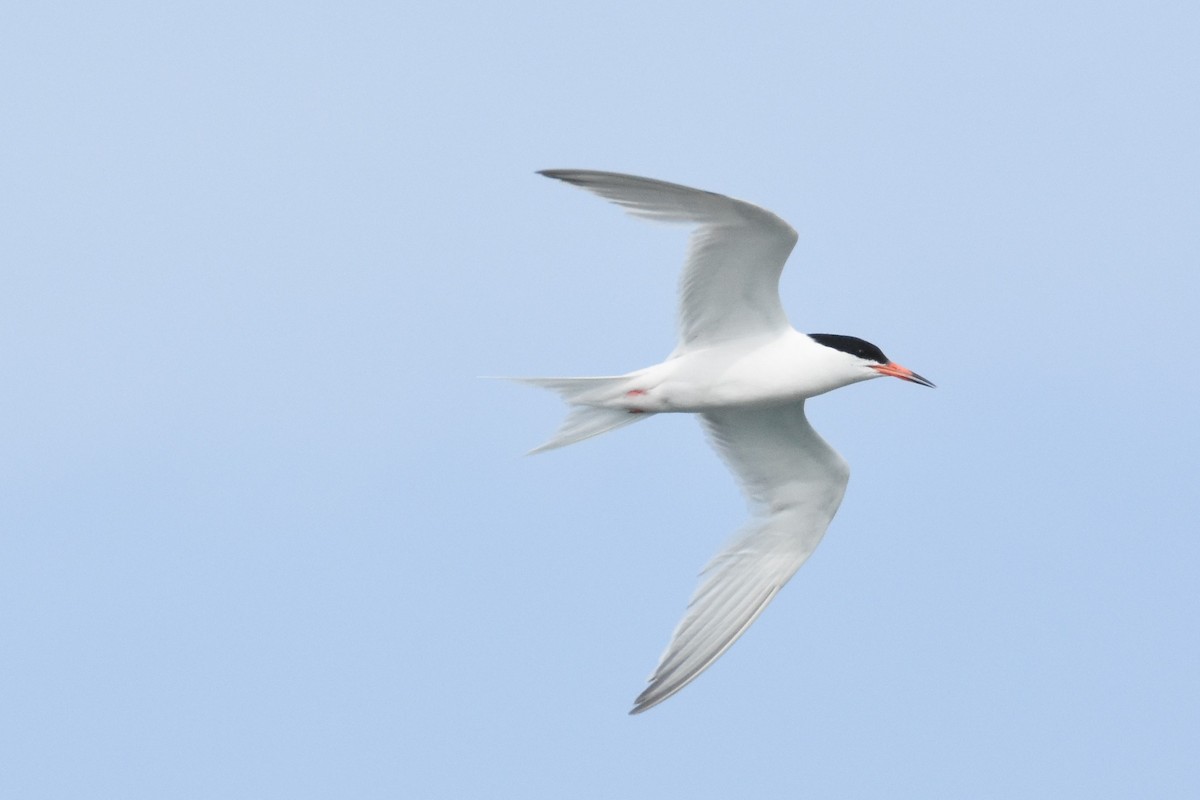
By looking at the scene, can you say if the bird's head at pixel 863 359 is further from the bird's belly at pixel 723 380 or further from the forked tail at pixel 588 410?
the forked tail at pixel 588 410

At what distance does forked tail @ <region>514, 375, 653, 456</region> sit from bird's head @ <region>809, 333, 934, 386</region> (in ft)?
4.04

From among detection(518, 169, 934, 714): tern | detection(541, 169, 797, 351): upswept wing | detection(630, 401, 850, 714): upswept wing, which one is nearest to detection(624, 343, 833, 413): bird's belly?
detection(518, 169, 934, 714): tern

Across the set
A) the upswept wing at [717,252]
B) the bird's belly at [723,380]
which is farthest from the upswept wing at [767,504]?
the upswept wing at [717,252]

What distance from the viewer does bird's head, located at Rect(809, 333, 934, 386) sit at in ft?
33.3

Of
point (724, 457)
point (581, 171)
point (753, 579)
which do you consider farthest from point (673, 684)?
point (581, 171)

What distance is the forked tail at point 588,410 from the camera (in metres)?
10.1

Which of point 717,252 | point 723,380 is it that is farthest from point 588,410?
point 717,252

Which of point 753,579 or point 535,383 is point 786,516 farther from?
point 535,383

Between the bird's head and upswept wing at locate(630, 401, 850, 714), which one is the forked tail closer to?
upswept wing at locate(630, 401, 850, 714)

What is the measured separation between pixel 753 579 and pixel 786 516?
1.78 ft

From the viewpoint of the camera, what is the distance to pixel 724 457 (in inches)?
439

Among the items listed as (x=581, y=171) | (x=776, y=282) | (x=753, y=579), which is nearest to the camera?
(x=581, y=171)

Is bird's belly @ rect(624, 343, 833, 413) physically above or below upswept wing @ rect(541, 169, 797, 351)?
below

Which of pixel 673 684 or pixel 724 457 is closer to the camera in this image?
pixel 673 684
